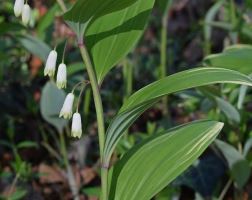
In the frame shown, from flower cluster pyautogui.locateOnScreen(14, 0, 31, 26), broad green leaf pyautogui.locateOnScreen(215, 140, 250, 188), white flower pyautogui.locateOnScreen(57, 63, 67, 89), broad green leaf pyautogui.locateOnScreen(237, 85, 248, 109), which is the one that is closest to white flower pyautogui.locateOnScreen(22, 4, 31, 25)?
flower cluster pyautogui.locateOnScreen(14, 0, 31, 26)

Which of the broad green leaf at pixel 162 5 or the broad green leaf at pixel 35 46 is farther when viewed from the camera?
the broad green leaf at pixel 35 46

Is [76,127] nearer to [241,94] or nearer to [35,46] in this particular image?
[241,94]

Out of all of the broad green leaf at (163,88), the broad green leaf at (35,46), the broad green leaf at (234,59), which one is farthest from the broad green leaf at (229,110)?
the broad green leaf at (35,46)

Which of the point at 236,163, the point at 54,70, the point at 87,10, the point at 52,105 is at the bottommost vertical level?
the point at 236,163

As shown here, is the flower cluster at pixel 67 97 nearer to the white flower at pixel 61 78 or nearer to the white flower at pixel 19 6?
the white flower at pixel 61 78

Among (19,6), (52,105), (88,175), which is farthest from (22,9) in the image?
(88,175)

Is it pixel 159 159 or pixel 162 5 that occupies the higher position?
pixel 162 5

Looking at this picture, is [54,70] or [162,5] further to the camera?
[162,5]
